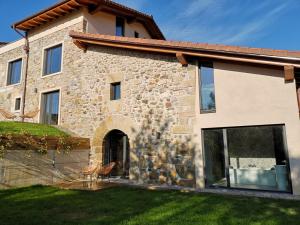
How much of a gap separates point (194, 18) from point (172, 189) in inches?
468

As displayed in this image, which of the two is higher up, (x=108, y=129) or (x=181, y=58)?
(x=181, y=58)

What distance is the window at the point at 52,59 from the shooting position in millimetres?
12517

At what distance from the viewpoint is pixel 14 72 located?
15.1m

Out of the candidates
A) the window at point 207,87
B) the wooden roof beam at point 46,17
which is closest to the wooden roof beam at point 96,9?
the wooden roof beam at point 46,17

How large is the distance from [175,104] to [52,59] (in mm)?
8298

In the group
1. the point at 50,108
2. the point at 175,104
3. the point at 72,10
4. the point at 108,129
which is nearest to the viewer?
the point at 175,104

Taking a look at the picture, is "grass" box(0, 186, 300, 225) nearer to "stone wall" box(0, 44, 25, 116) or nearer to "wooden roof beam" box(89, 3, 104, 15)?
"wooden roof beam" box(89, 3, 104, 15)

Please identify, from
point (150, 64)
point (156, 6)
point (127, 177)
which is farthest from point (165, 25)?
point (127, 177)

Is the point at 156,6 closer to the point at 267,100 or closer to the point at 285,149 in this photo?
the point at 267,100

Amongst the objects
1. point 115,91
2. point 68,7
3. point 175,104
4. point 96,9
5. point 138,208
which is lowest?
point 138,208

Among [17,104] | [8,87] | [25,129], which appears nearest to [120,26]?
[17,104]

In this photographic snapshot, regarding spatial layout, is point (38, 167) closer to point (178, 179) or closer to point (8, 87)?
point (178, 179)

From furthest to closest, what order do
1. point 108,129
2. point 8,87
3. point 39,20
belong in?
point 8,87 < point 39,20 < point 108,129

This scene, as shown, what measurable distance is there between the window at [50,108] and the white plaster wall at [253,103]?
7714mm
